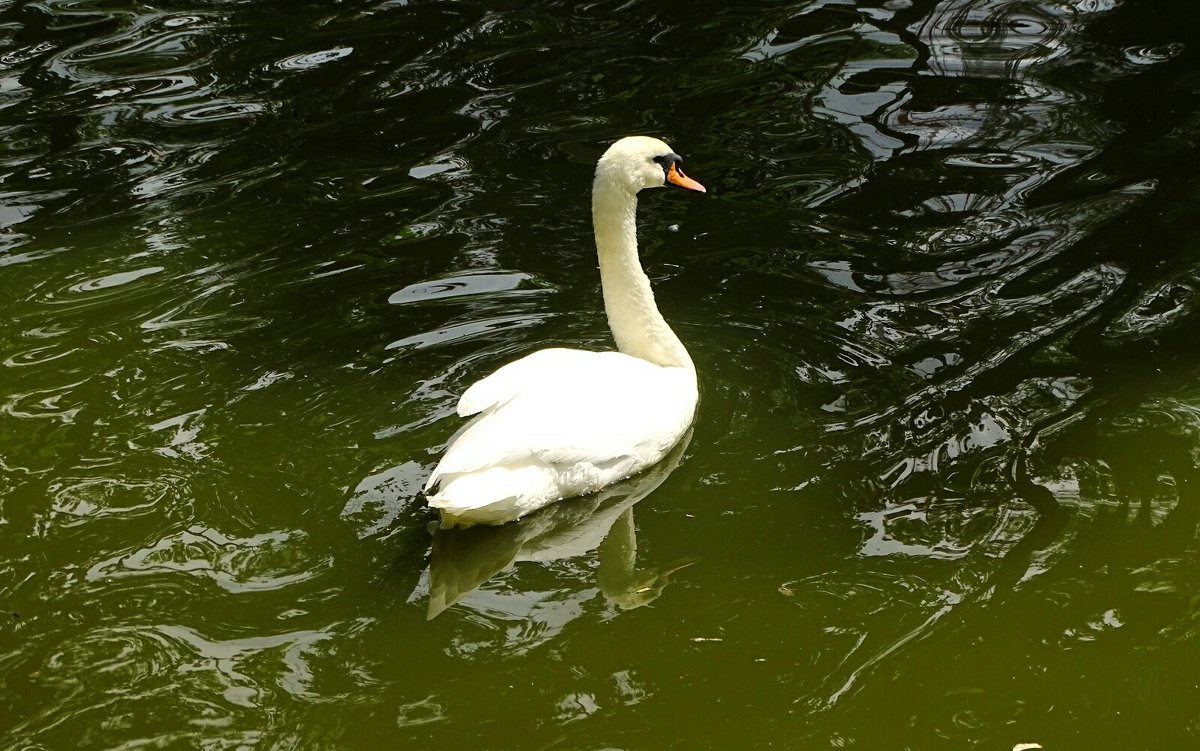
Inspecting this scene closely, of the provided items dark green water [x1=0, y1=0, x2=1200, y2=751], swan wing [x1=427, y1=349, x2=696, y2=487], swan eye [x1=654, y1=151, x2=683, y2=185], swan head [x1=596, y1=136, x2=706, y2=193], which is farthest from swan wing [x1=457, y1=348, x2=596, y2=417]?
swan eye [x1=654, y1=151, x2=683, y2=185]

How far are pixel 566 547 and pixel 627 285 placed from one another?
1411 mm

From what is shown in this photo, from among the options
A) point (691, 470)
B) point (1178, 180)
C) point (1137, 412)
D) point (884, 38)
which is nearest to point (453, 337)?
point (691, 470)

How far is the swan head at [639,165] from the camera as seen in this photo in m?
5.47

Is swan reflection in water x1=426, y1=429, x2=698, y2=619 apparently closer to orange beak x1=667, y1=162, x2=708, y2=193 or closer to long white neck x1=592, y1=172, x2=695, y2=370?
long white neck x1=592, y1=172, x2=695, y2=370

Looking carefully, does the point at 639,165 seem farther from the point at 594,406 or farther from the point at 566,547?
the point at 566,547

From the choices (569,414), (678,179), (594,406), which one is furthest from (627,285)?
(569,414)

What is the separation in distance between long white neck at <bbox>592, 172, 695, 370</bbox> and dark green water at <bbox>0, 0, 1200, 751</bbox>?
0.31 meters

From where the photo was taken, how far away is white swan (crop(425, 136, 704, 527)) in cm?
455

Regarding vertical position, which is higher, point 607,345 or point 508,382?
point 508,382

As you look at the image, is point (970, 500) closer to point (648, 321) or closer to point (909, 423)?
point (909, 423)

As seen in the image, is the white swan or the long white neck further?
the long white neck

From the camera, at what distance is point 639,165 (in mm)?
5500

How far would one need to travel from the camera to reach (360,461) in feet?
16.9

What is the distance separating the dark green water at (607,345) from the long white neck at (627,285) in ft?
1.01
